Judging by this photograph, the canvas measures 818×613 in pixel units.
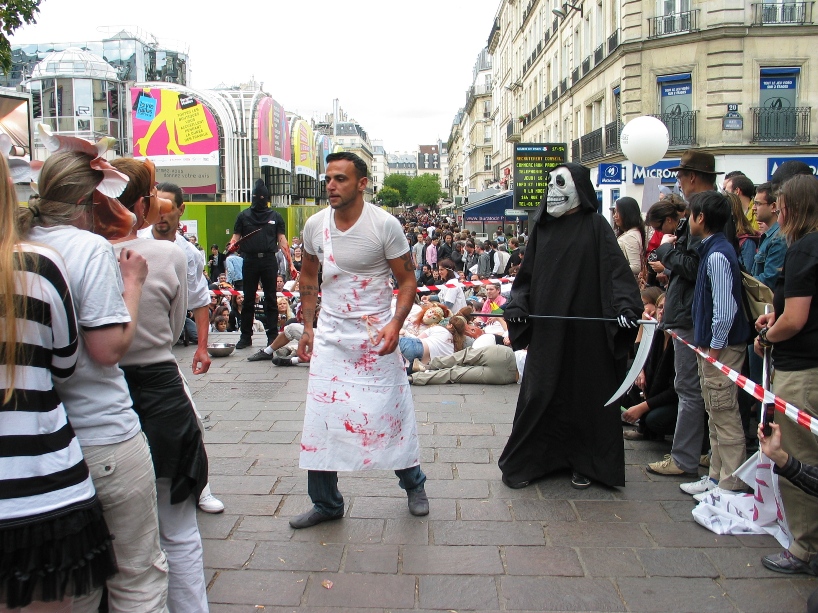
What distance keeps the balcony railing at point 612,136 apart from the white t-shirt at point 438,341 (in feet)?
67.8

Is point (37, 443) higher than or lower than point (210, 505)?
higher

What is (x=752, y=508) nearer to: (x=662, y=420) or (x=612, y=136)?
(x=662, y=420)

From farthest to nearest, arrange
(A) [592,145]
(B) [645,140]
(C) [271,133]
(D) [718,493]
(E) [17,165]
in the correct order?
(C) [271,133] → (A) [592,145] → (B) [645,140] → (D) [718,493] → (E) [17,165]

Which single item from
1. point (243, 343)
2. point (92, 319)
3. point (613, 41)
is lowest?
point (243, 343)

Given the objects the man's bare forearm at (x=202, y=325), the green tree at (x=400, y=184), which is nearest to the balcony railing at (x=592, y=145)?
the man's bare forearm at (x=202, y=325)

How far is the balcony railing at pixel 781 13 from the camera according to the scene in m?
23.4

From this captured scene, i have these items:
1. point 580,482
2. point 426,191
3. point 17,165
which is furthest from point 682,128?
point 426,191

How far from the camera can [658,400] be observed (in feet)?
17.4

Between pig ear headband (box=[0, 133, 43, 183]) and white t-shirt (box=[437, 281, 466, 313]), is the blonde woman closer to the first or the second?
pig ear headband (box=[0, 133, 43, 183])

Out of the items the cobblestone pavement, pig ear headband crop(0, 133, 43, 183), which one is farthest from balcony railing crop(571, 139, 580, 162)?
pig ear headband crop(0, 133, 43, 183)

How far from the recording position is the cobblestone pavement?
312 centimetres

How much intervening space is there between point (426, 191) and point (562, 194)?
155 metres

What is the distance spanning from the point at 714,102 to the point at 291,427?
891 inches

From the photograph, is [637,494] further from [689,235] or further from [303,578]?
[303,578]
